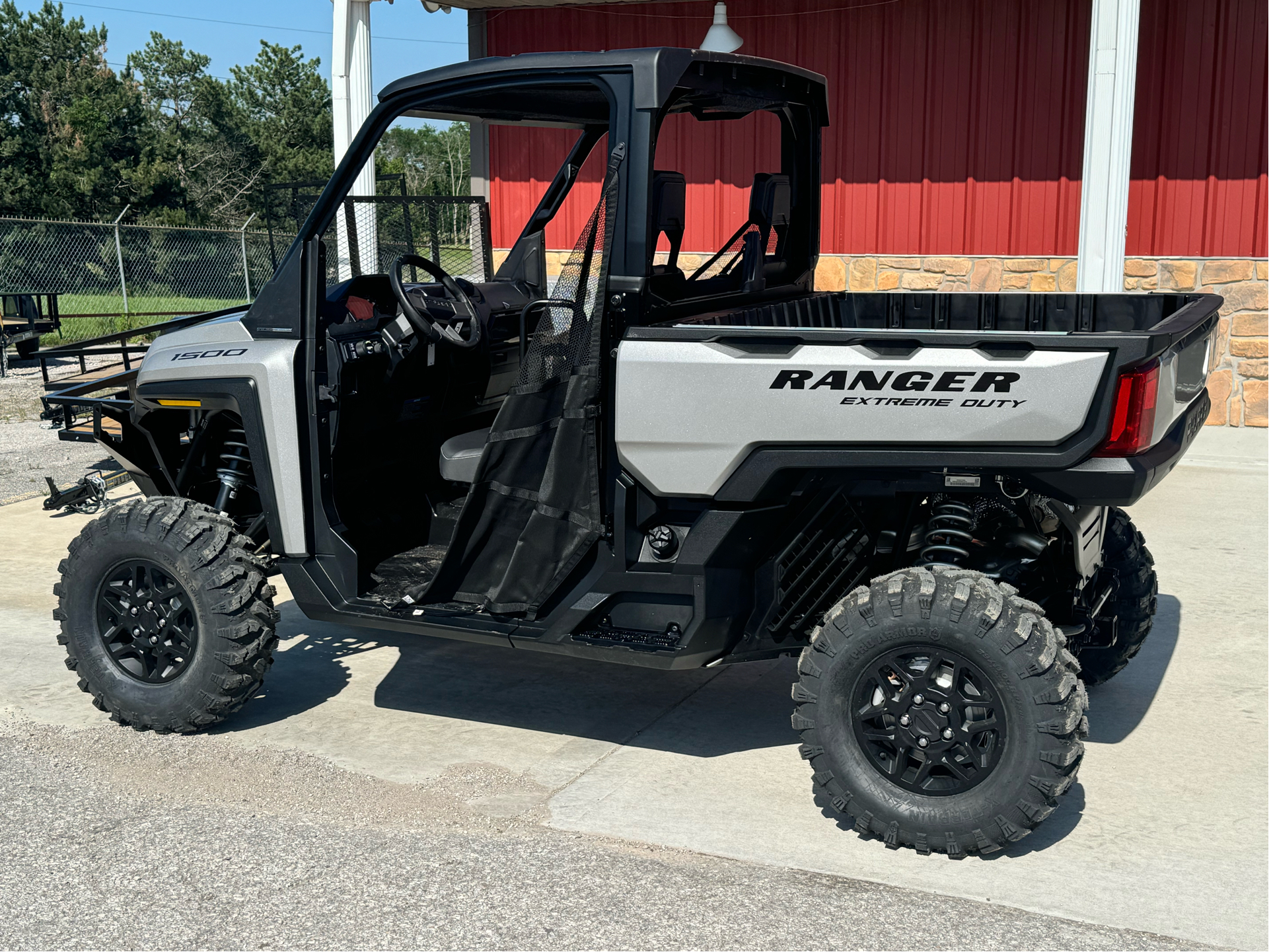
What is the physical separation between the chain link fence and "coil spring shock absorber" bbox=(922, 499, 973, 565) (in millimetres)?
2261

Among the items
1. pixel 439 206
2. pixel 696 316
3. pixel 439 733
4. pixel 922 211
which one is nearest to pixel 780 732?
pixel 439 733

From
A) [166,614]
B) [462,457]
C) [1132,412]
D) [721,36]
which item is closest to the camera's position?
[1132,412]

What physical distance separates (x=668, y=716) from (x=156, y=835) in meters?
1.81

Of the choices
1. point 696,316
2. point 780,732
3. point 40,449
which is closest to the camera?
point 696,316

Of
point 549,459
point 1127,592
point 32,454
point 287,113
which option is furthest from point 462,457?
point 287,113

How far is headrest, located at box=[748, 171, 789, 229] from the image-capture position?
4988mm

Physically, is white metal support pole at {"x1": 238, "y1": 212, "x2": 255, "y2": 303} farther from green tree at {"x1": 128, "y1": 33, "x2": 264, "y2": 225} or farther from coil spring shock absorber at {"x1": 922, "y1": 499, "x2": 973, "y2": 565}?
green tree at {"x1": 128, "y1": 33, "x2": 264, "y2": 225}

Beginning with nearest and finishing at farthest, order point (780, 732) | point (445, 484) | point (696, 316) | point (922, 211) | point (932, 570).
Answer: point (932, 570), point (696, 316), point (780, 732), point (445, 484), point (922, 211)

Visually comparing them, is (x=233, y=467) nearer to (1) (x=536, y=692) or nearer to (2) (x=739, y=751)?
(1) (x=536, y=692)

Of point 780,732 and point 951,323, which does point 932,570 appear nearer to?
point 780,732

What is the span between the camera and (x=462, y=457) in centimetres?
453

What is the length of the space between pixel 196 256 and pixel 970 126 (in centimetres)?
1532

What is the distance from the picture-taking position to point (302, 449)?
4523 mm

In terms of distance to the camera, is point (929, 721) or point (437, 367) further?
point (437, 367)
